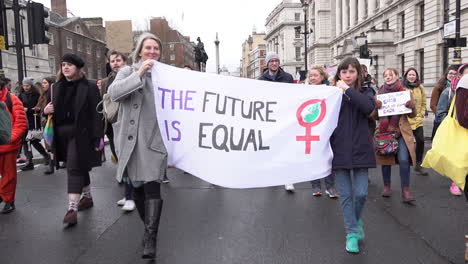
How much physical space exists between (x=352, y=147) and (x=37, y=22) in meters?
8.84

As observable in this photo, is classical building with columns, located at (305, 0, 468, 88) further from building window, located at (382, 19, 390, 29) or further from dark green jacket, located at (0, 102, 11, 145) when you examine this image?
dark green jacket, located at (0, 102, 11, 145)

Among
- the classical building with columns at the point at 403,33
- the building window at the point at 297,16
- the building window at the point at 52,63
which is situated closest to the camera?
the classical building with columns at the point at 403,33

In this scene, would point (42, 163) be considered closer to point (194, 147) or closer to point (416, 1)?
point (194, 147)

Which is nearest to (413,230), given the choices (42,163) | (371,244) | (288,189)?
(371,244)

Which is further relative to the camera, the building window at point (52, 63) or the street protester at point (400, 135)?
the building window at point (52, 63)

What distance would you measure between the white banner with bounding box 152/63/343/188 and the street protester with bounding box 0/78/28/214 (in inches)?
106

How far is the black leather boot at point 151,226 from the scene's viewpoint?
363 centimetres

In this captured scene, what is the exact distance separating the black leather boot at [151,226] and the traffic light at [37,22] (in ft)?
26.4

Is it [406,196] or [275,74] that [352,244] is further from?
[275,74]

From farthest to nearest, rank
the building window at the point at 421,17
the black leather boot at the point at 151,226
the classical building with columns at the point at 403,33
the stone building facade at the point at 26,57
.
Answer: the building window at the point at 421,17
the classical building with columns at the point at 403,33
the stone building facade at the point at 26,57
the black leather boot at the point at 151,226

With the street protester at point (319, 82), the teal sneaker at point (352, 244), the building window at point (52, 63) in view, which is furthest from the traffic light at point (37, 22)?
the building window at point (52, 63)

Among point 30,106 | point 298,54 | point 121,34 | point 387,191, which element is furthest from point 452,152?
point 298,54

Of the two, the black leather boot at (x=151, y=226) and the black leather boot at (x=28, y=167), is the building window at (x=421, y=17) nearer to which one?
the black leather boot at (x=28, y=167)

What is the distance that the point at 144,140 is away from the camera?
146 inches
